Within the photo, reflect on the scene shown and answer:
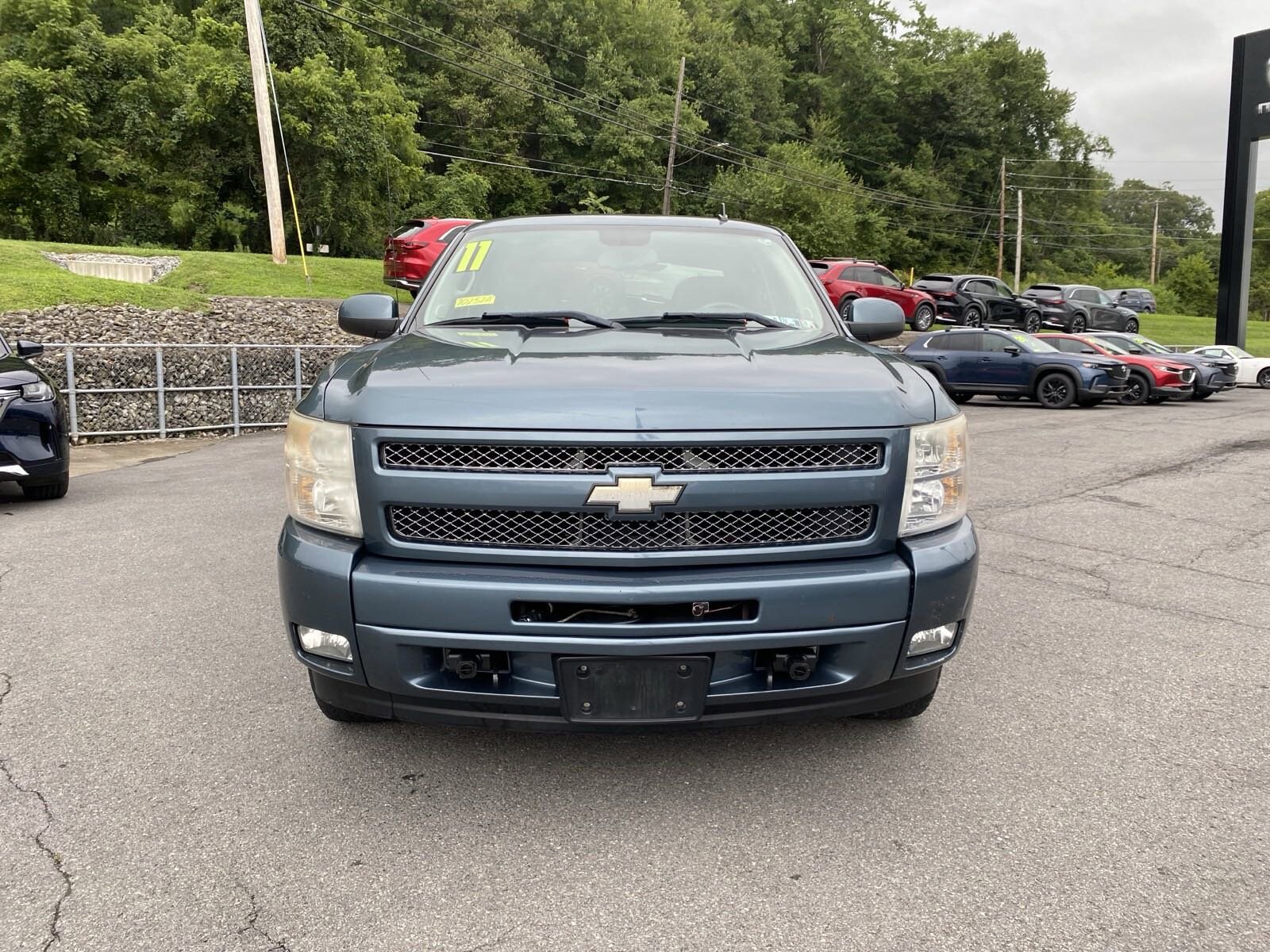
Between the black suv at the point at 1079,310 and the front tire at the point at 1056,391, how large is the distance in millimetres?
13187

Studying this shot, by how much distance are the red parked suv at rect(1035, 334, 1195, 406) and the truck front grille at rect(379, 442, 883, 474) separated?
18457mm

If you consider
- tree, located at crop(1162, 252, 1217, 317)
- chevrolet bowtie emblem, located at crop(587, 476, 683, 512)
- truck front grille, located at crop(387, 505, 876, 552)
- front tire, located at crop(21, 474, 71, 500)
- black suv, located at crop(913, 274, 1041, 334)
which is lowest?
front tire, located at crop(21, 474, 71, 500)

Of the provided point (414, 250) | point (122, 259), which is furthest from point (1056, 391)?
point (122, 259)

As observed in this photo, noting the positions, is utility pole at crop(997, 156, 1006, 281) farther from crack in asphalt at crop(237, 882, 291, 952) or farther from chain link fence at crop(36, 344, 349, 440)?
crack in asphalt at crop(237, 882, 291, 952)

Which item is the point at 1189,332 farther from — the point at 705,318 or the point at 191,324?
the point at 705,318

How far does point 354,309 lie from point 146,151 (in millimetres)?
36090

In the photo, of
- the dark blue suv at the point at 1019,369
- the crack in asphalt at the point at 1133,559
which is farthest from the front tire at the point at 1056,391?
the crack in asphalt at the point at 1133,559

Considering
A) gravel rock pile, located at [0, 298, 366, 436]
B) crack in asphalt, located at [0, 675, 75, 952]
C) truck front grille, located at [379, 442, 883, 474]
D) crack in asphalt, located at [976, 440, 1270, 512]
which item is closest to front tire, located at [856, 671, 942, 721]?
truck front grille, located at [379, 442, 883, 474]

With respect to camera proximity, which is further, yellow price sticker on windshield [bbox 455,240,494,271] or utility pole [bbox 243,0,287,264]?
utility pole [bbox 243,0,287,264]

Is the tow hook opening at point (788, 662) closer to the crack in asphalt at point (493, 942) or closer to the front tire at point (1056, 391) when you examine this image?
the crack in asphalt at point (493, 942)

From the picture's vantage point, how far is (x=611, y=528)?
2588 millimetres

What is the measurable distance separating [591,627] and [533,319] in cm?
150

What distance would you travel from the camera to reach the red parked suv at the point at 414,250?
1603cm

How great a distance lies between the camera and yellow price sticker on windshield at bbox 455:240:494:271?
162 inches
